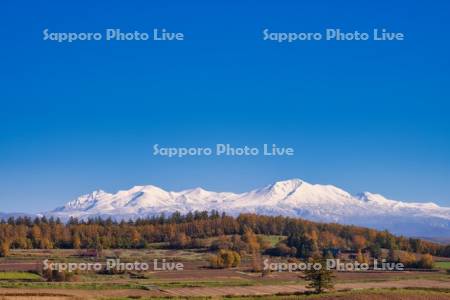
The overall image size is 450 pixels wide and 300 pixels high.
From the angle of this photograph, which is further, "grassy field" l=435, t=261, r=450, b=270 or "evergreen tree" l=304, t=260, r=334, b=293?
"grassy field" l=435, t=261, r=450, b=270

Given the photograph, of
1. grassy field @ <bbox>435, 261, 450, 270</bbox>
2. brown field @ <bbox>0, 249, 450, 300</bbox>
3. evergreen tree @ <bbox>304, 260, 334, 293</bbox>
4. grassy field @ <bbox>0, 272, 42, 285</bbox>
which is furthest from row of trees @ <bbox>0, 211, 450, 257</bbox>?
evergreen tree @ <bbox>304, 260, 334, 293</bbox>

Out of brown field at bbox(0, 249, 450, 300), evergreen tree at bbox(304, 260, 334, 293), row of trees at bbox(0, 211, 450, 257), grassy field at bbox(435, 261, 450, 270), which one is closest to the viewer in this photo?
brown field at bbox(0, 249, 450, 300)

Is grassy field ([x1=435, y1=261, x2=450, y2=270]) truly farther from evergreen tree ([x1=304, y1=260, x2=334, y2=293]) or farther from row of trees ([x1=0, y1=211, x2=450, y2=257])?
evergreen tree ([x1=304, y1=260, x2=334, y2=293])

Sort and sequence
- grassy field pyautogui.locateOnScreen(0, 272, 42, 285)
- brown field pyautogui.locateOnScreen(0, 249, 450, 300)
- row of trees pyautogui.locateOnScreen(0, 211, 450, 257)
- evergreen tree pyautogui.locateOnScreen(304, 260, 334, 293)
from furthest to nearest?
row of trees pyautogui.locateOnScreen(0, 211, 450, 257)
grassy field pyautogui.locateOnScreen(0, 272, 42, 285)
evergreen tree pyautogui.locateOnScreen(304, 260, 334, 293)
brown field pyautogui.locateOnScreen(0, 249, 450, 300)

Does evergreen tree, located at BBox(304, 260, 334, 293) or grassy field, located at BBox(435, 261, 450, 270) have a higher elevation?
evergreen tree, located at BBox(304, 260, 334, 293)

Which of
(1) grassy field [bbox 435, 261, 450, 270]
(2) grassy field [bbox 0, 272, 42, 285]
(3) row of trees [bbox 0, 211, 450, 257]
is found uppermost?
(3) row of trees [bbox 0, 211, 450, 257]

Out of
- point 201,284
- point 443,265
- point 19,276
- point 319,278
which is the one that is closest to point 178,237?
point 443,265

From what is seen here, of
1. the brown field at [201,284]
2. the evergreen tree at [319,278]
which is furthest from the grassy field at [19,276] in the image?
the evergreen tree at [319,278]

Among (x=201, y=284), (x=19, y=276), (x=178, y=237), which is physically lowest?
(x=201, y=284)

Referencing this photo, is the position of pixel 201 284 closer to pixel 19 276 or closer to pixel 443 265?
pixel 19 276

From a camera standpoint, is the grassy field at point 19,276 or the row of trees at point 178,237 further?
the row of trees at point 178,237

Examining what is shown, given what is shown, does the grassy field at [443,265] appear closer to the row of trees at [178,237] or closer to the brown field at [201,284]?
the brown field at [201,284]

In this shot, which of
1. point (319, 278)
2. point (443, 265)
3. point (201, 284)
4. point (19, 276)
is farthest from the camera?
point (443, 265)
